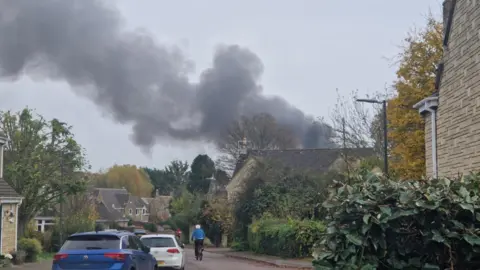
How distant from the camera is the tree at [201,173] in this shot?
75875 millimetres

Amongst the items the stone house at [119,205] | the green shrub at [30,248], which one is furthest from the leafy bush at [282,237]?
the stone house at [119,205]

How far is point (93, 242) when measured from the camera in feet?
40.9

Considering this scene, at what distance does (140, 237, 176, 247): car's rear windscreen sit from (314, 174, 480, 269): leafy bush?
38.3ft

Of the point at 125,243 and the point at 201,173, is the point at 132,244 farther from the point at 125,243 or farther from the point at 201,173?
the point at 201,173

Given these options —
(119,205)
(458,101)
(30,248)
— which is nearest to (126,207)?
A: (119,205)

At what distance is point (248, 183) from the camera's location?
36.5 m

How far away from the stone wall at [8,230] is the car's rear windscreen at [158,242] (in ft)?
25.7

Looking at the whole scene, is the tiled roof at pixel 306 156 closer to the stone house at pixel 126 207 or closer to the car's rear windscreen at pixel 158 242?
the stone house at pixel 126 207

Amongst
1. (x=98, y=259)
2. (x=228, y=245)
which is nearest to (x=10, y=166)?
(x=228, y=245)

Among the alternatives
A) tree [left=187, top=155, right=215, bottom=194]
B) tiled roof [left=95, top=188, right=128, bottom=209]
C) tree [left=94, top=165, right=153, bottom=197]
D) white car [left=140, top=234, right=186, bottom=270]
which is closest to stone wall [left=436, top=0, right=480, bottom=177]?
white car [left=140, top=234, right=186, bottom=270]

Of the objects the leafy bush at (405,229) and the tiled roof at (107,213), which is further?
the tiled roof at (107,213)

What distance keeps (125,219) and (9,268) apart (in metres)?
57.8

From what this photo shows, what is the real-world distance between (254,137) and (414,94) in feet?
131

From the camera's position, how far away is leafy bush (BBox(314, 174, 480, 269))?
8.25m
